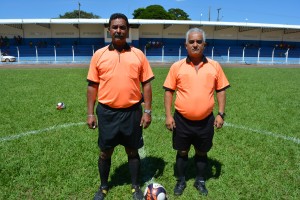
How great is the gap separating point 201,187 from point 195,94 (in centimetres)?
133

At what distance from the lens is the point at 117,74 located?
3367mm

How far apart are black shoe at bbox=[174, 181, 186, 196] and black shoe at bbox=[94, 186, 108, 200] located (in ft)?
3.07

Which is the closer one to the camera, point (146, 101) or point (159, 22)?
point (146, 101)

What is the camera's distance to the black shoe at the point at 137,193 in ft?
12.3

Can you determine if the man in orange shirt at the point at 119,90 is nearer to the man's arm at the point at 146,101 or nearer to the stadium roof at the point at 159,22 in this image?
the man's arm at the point at 146,101

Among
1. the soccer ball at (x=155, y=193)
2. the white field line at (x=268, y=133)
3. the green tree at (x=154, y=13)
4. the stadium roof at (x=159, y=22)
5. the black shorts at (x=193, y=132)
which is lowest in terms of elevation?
the white field line at (x=268, y=133)

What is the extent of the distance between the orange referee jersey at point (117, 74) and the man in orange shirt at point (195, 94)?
51cm

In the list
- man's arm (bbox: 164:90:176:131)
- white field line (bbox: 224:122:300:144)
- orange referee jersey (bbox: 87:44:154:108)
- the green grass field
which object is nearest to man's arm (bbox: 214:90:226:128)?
man's arm (bbox: 164:90:176:131)

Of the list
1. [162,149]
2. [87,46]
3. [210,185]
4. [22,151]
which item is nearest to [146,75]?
[210,185]

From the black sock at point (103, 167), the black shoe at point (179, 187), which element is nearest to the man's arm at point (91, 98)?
the black sock at point (103, 167)

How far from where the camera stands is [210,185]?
13.5 ft

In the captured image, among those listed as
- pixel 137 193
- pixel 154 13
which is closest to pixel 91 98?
pixel 137 193

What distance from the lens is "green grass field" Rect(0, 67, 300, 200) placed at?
3.98 meters

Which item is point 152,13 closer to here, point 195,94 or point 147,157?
point 147,157
